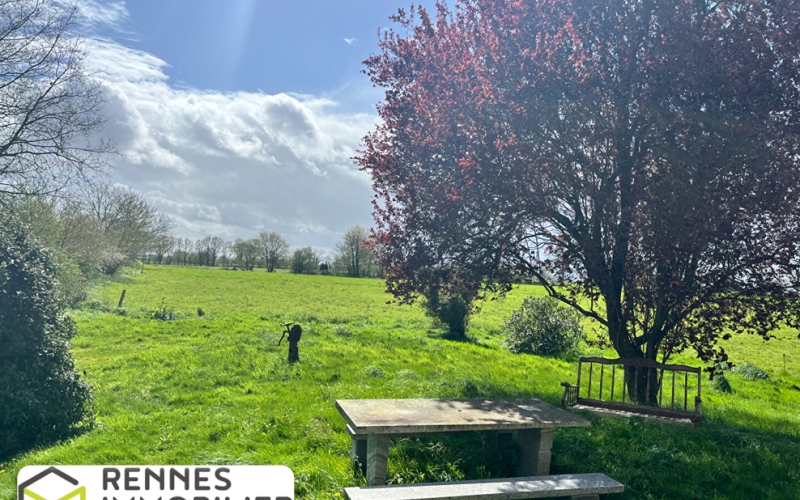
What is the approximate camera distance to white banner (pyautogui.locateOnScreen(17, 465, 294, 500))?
5543 millimetres

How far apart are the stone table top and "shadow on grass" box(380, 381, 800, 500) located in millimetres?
495

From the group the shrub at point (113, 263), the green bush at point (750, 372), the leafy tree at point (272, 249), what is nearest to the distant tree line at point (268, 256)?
the leafy tree at point (272, 249)

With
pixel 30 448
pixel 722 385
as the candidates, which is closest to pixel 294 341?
pixel 30 448

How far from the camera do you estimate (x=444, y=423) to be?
5773mm

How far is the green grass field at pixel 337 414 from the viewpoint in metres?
6.24

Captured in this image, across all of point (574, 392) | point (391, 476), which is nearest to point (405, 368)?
point (574, 392)

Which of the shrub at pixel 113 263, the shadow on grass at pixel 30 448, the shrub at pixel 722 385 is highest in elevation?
the shrub at pixel 113 263

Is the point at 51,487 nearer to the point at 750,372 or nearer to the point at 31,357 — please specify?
the point at 31,357

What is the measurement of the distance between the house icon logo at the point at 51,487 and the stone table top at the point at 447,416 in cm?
→ 293

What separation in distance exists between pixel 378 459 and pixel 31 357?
6.85 metres

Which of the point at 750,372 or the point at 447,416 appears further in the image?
the point at 750,372

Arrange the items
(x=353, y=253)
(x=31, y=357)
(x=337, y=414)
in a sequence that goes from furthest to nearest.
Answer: (x=353, y=253)
(x=31, y=357)
(x=337, y=414)

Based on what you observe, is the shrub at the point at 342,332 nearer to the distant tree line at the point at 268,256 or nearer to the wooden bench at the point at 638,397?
the wooden bench at the point at 638,397

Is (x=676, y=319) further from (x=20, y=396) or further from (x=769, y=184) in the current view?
(x=20, y=396)
